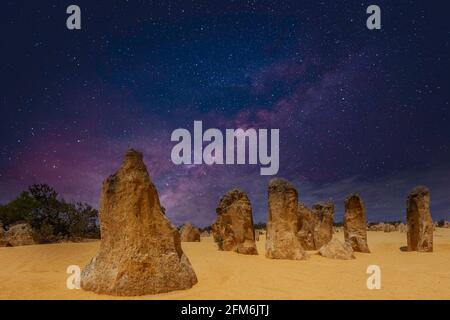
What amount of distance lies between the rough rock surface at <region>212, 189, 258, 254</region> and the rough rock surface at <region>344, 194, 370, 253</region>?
21.2 feet

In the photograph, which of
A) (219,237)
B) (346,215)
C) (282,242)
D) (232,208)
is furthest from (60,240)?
(346,215)

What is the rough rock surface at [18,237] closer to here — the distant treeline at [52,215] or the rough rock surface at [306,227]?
the distant treeline at [52,215]

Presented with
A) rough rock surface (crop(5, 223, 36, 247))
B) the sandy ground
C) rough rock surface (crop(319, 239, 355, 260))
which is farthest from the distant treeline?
rough rock surface (crop(319, 239, 355, 260))

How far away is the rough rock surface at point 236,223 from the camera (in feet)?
50.9

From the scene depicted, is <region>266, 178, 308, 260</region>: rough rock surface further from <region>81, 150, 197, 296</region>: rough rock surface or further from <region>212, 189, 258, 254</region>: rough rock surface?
<region>81, 150, 197, 296</region>: rough rock surface

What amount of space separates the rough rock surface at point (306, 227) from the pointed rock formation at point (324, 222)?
64 centimetres

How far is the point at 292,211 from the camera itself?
14.7 metres

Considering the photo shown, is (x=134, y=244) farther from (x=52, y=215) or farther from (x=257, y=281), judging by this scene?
(x=52, y=215)

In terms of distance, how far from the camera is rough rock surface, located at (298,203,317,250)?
19.4 metres

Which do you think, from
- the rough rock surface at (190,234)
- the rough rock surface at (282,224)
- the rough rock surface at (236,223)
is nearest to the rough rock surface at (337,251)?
the rough rock surface at (282,224)

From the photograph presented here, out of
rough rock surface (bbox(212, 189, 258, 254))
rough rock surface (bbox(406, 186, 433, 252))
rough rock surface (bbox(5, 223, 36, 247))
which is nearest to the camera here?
rough rock surface (bbox(212, 189, 258, 254))

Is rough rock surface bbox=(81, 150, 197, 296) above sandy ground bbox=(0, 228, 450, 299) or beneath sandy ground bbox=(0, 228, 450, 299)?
above

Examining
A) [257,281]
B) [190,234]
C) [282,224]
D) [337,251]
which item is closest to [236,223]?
[282,224]
